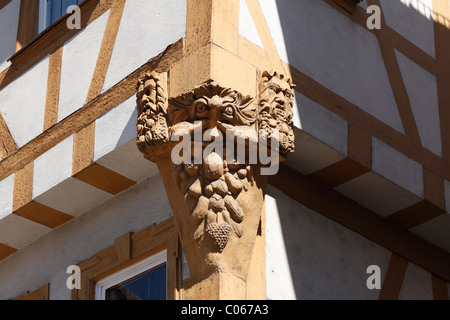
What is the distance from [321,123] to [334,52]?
0.70m

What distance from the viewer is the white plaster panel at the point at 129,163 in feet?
31.5

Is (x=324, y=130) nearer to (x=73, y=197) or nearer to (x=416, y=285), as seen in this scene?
(x=416, y=285)

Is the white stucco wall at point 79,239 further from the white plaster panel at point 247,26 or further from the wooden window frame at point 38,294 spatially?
the white plaster panel at point 247,26

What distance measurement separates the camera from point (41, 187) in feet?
33.3

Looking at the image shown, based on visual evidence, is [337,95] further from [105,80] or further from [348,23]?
[105,80]

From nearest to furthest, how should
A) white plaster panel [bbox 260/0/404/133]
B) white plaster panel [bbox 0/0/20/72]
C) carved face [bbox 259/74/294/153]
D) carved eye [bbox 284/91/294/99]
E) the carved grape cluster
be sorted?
the carved grape cluster → carved face [bbox 259/74/294/153] → carved eye [bbox 284/91/294/99] → white plaster panel [bbox 260/0/404/133] → white plaster panel [bbox 0/0/20/72]

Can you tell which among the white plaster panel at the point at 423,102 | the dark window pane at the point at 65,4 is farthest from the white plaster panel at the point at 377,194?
the dark window pane at the point at 65,4

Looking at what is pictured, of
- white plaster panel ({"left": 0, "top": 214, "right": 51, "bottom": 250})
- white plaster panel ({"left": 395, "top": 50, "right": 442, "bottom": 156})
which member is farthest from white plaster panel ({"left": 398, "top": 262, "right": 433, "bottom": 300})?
white plaster panel ({"left": 0, "top": 214, "right": 51, "bottom": 250})

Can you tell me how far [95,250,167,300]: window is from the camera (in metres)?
9.59

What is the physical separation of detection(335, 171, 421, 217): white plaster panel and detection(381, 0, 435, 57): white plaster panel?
145 cm

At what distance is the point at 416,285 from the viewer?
10.4 m

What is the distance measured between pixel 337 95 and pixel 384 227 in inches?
42.3

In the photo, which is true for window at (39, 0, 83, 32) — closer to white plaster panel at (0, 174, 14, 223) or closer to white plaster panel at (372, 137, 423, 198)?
white plaster panel at (0, 174, 14, 223)
